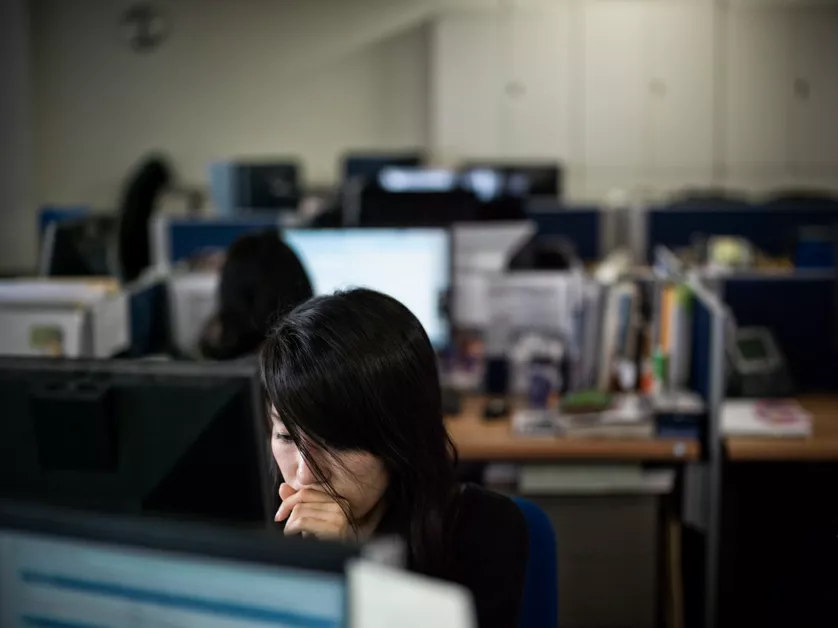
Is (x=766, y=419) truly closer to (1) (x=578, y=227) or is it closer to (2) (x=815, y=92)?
(1) (x=578, y=227)

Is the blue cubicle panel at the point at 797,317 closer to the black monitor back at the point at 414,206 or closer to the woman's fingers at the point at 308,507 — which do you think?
the black monitor back at the point at 414,206

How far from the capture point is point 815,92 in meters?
7.51

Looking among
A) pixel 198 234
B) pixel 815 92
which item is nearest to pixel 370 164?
pixel 198 234

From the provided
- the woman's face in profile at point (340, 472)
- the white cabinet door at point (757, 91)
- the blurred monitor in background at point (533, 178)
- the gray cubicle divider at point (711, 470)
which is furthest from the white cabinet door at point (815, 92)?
the woman's face in profile at point (340, 472)

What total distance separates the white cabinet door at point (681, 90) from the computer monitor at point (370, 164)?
2076 mm

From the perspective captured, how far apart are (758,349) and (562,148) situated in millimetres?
4644

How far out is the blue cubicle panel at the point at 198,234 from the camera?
4.35 metres

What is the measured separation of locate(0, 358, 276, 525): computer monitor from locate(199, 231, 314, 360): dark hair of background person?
1.11 metres

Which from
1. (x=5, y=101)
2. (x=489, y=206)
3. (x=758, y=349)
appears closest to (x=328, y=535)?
(x=758, y=349)

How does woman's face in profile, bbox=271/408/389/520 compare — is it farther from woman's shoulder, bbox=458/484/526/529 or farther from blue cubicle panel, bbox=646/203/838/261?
blue cubicle panel, bbox=646/203/838/261

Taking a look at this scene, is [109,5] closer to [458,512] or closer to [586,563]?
[586,563]

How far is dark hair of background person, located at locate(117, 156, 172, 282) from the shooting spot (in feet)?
24.2

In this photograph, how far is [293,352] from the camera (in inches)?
52.3

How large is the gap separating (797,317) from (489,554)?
A: 2.16 m
